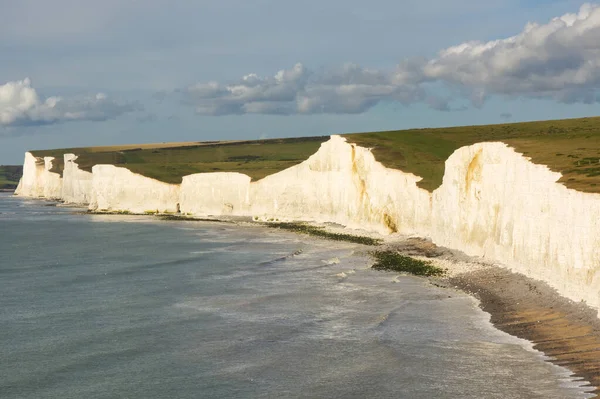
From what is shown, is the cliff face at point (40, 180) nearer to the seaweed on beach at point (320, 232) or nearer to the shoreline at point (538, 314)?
the seaweed on beach at point (320, 232)

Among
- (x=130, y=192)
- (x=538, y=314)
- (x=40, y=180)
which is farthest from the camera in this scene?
(x=40, y=180)

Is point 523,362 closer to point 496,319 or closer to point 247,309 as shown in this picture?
point 496,319

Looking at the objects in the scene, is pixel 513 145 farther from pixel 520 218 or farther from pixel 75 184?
pixel 75 184

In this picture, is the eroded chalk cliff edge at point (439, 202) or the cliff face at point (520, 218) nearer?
the cliff face at point (520, 218)

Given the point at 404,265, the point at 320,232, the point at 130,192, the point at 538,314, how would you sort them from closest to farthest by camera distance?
the point at 538,314
the point at 404,265
the point at 320,232
the point at 130,192

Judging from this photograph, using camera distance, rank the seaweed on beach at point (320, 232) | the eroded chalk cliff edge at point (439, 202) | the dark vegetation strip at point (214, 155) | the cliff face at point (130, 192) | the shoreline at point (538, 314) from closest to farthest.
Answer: the shoreline at point (538, 314) < the eroded chalk cliff edge at point (439, 202) < the seaweed on beach at point (320, 232) < the cliff face at point (130, 192) < the dark vegetation strip at point (214, 155)

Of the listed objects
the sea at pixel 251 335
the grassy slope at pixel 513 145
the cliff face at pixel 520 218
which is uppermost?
the grassy slope at pixel 513 145

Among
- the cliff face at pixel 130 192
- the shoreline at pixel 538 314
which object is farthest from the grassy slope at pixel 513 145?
the cliff face at pixel 130 192

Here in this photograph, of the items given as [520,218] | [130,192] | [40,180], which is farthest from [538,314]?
[40,180]
